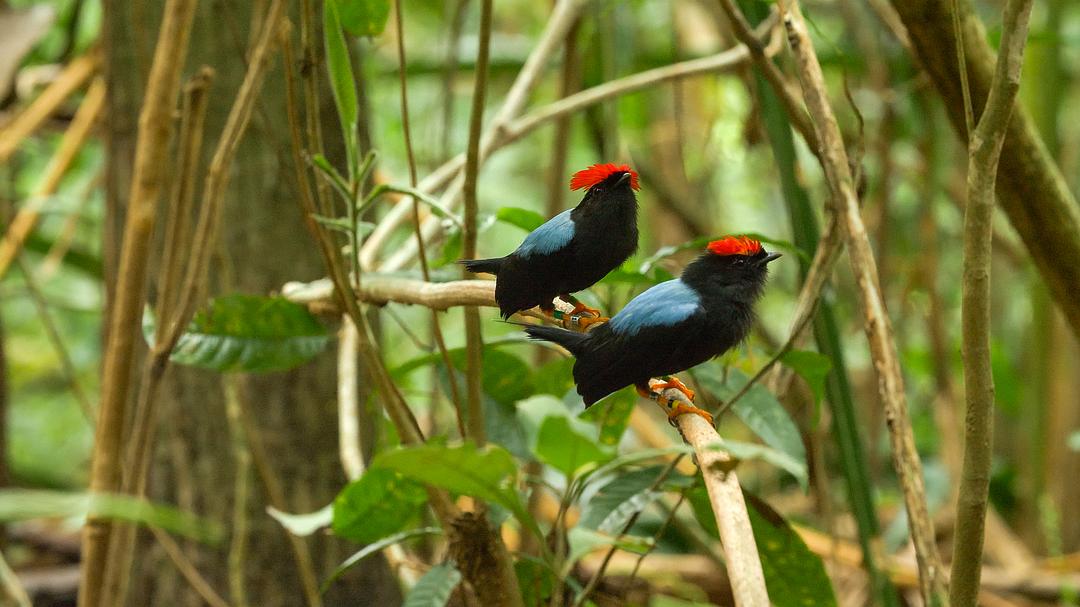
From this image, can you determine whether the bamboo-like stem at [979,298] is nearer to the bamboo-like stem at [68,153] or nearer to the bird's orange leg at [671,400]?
the bird's orange leg at [671,400]

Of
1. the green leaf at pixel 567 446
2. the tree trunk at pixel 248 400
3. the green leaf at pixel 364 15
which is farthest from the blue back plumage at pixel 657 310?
the tree trunk at pixel 248 400

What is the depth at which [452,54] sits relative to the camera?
2.44 metres

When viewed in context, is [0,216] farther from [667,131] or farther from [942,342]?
[667,131]

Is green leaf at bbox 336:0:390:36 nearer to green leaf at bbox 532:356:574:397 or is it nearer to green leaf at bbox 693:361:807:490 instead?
green leaf at bbox 532:356:574:397

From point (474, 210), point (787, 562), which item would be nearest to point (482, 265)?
point (474, 210)

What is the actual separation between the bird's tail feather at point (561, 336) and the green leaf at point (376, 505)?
0.31 metres

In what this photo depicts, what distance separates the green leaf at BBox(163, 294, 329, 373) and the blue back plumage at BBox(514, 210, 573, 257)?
567 mm

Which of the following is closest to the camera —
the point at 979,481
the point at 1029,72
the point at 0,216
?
the point at 979,481

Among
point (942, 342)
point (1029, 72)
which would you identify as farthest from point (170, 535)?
point (1029, 72)

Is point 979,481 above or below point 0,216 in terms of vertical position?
below

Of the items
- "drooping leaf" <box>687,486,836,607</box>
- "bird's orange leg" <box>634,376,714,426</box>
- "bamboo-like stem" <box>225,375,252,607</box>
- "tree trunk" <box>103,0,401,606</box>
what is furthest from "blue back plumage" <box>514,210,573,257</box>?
"tree trunk" <box>103,0,401,606</box>

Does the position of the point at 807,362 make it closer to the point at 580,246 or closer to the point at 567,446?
the point at 580,246

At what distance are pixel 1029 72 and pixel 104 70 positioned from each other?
3.05 meters

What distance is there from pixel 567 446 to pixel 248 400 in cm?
157
